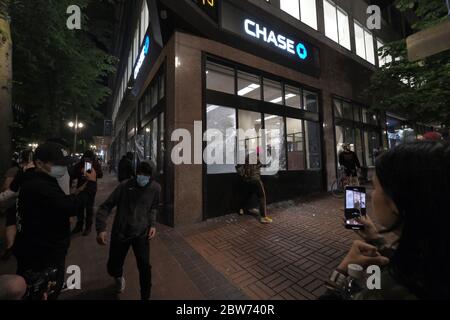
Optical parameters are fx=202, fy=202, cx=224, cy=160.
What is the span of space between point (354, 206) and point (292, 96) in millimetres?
7893

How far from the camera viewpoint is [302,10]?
9.48 m

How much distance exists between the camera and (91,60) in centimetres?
873

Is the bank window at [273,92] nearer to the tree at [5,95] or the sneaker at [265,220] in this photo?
the sneaker at [265,220]

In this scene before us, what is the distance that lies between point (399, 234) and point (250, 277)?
2704mm

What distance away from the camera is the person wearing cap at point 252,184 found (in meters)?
5.82

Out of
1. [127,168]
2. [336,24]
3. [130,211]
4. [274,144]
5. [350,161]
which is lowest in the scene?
[130,211]

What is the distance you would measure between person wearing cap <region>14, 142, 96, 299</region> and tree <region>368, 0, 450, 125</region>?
31.2 ft

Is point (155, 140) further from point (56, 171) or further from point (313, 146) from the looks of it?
point (313, 146)

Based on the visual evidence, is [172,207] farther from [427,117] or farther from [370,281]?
[427,117]

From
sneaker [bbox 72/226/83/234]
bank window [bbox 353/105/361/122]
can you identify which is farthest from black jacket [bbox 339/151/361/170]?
sneaker [bbox 72/226/83/234]

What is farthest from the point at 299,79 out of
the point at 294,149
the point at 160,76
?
the point at 160,76

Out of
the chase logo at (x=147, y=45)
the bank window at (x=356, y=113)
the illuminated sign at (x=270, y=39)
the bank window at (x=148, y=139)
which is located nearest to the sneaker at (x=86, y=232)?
the bank window at (x=148, y=139)

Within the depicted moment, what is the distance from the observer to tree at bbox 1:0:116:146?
528 centimetres

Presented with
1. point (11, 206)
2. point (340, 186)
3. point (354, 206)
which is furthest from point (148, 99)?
point (340, 186)
